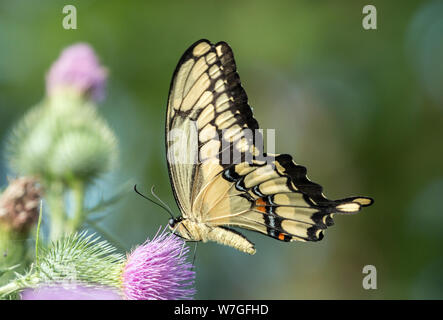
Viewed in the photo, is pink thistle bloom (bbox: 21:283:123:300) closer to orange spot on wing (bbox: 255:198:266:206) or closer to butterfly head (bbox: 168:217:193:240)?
butterfly head (bbox: 168:217:193:240)

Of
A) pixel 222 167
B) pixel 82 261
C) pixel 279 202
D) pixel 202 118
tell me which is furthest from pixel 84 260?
pixel 279 202

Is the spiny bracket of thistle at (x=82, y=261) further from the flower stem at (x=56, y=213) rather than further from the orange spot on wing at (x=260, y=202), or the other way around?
the orange spot on wing at (x=260, y=202)

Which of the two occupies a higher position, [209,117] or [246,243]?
[209,117]

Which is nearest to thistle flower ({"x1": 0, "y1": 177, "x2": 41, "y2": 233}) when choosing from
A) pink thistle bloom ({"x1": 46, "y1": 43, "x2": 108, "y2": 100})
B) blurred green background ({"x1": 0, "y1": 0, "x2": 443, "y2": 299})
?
pink thistle bloom ({"x1": 46, "y1": 43, "x2": 108, "y2": 100})

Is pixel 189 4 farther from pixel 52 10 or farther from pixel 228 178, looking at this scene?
pixel 228 178
